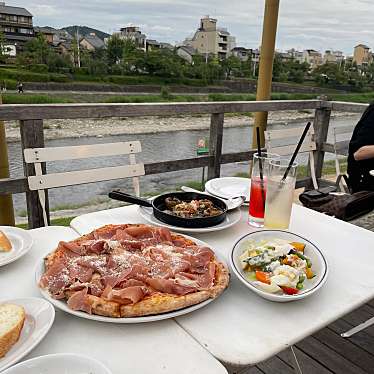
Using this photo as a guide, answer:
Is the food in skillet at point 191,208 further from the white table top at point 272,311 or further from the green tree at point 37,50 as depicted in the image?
the green tree at point 37,50

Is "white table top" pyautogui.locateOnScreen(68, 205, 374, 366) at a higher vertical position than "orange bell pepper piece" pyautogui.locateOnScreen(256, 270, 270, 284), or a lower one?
lower

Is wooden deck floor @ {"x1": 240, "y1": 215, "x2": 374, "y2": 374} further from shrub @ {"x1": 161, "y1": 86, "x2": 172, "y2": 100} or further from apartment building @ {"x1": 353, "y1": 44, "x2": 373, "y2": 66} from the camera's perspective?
shrub @ {"x1": 161, "y1": 86, "x2": 172, "y2": 100}

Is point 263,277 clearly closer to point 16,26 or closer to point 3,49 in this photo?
point 3,49

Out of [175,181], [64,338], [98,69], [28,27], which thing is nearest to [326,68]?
[175,181]

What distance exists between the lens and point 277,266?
0.90 meters

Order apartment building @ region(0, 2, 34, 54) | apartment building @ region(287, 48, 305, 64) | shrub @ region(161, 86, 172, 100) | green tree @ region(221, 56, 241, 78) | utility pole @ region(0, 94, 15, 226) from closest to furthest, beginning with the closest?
utility pole @ region(0, 94, 15, 226) < apartment building @ region(0, 2, 34, 54) < apartment building @ region(287, 48, 305, 64) < shrub @ region(161, 86, 172, 100) < green tree @ region(221, 56, 241, 78)

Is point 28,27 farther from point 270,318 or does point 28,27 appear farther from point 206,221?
point 270,318

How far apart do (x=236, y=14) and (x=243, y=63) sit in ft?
2.96

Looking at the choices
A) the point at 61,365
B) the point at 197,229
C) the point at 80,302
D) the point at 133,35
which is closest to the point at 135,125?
the point at 133,35

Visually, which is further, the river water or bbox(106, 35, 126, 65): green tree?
bbox(106, 35, 126, 65): green tree

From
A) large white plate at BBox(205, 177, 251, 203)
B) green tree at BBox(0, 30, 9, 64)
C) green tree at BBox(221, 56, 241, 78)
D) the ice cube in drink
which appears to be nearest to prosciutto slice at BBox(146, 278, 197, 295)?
the ice cube in drink

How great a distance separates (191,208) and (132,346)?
0.63m

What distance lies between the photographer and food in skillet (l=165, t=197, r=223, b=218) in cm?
122

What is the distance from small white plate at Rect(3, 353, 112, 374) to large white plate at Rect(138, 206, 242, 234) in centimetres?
60
